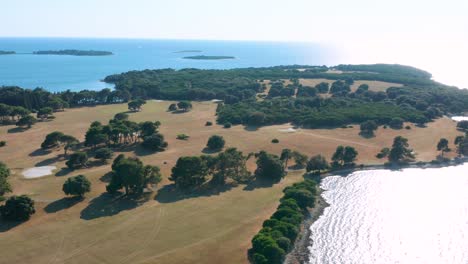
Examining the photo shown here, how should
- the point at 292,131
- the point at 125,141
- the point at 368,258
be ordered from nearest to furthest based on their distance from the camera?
1. the point at 368,258
2. the point at 125,141
3. the point at 292,131

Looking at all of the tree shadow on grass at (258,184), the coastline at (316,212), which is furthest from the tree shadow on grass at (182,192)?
the coastline at (316,212)

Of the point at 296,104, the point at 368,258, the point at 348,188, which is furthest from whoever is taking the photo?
the point at 296,104

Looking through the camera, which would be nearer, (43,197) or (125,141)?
(43,197)

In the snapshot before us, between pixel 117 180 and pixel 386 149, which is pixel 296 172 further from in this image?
pixel 117 180

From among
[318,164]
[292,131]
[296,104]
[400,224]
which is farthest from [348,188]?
[296,104]

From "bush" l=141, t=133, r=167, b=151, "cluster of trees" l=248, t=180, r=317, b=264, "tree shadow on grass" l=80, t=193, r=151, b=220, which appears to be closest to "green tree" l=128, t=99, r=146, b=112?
"bush" l=141, t=133, r=167, b=151

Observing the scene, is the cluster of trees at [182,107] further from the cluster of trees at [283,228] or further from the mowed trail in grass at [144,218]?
the cluster of trees at [283,228]
